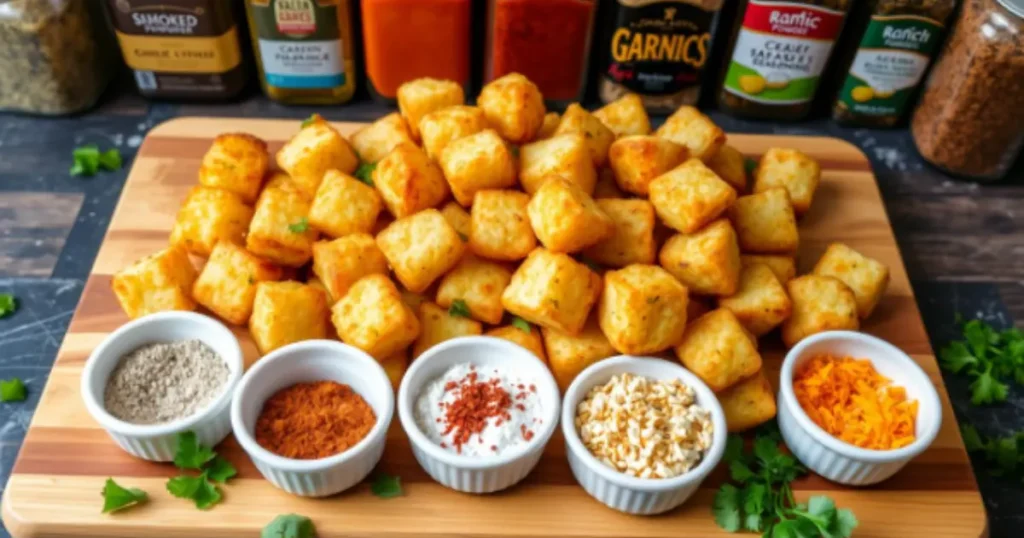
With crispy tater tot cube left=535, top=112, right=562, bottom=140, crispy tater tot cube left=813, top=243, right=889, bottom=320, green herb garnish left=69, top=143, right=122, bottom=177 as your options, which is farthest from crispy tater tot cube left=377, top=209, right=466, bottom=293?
green herb garnish left=69, top=143, right=122, bottom=177

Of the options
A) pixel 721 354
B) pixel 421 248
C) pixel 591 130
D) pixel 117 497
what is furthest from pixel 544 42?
pixel 117 497

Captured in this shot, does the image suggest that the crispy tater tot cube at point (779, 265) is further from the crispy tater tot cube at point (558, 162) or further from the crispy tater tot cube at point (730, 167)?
the crispy tater tot cube at point (558, 162)

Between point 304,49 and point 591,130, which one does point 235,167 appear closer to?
point 304,49

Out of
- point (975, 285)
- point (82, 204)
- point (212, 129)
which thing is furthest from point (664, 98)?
point (82, 204)

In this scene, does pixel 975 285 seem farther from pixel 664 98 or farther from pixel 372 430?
pixel 372 430

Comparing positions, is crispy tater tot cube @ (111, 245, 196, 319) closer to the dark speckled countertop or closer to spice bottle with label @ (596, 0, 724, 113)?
the dark speckled countertop

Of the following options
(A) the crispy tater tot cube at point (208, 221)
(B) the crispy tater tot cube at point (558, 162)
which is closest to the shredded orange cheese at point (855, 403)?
(B) the crispy tater tot cube at point (558, 162)
